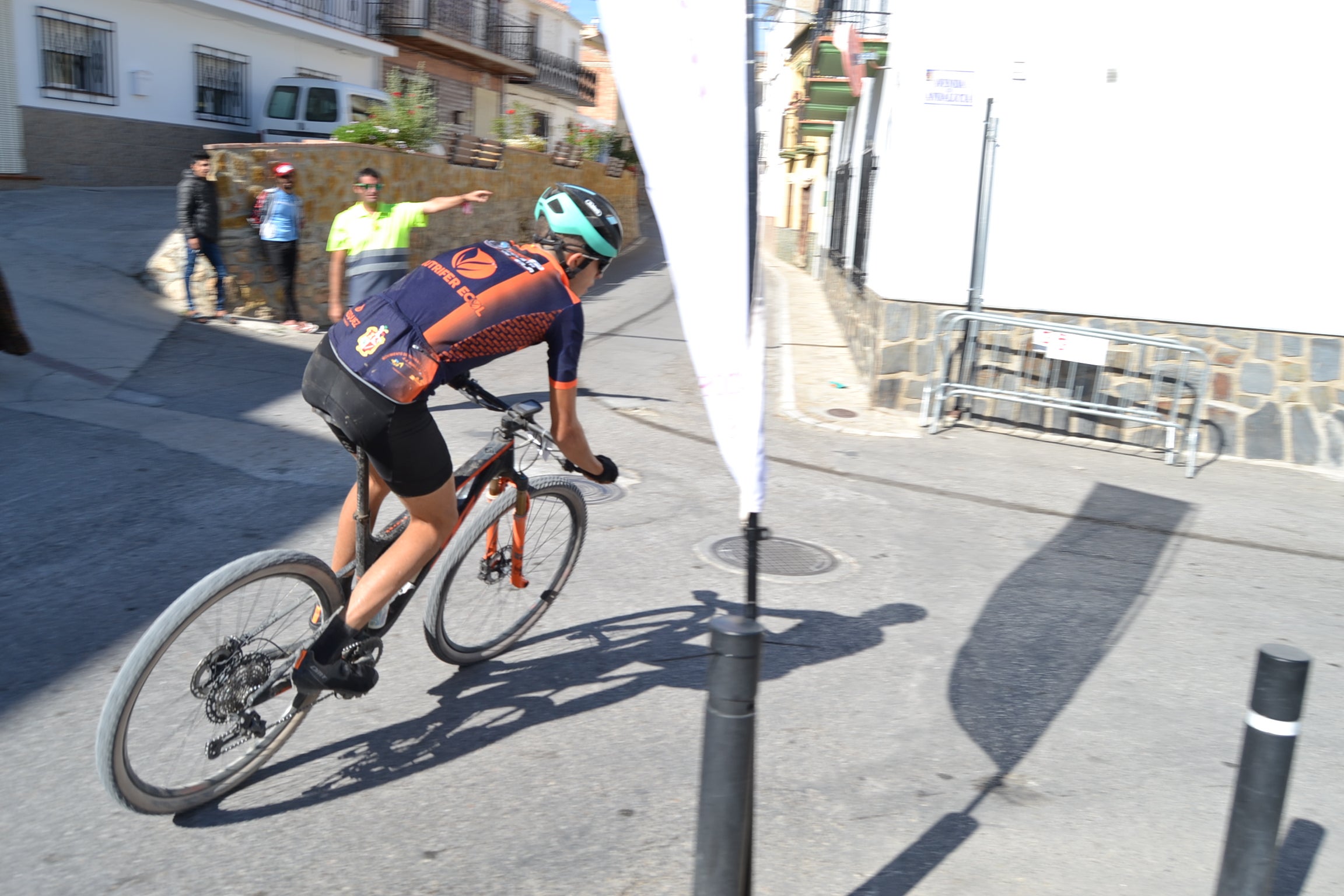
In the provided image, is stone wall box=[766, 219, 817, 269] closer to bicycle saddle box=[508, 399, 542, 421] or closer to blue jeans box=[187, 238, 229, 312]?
blue jeans box=[187, 238, 229, 312]

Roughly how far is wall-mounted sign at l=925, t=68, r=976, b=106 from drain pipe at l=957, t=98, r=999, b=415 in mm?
230

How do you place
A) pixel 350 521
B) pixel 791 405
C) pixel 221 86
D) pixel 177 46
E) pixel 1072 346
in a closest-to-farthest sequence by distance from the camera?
pixel 350 521 < pixel 1072 346 < pixel 791 405 < pixel 177 46 < pixel 221 86

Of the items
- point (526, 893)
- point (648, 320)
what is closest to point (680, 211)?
point (526, 893)

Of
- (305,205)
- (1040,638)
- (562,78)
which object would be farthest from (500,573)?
(562,78)

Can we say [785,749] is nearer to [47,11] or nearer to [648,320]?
[648,320]

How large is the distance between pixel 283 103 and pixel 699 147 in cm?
2231

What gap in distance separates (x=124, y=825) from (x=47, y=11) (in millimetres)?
19273

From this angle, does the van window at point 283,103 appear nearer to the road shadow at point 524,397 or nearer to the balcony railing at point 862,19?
the balcony railing at point 862,19

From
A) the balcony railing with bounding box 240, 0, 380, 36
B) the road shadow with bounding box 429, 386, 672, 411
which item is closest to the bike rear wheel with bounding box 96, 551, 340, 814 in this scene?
the road shadow with bounding box 429, 386, 672, 411

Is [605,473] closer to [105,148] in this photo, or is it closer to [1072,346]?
[1072,346]

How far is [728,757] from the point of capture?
2406mm

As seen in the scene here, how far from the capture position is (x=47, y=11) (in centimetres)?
1806

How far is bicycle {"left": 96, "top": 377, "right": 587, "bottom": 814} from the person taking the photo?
2.92 meters

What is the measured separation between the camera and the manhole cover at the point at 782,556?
5.57 metres
